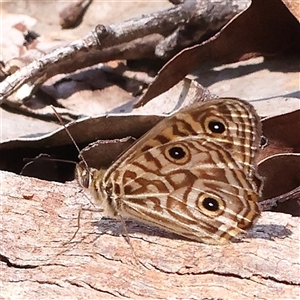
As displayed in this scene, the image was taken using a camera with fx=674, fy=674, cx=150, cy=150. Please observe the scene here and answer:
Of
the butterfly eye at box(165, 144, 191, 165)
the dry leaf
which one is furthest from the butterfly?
the dry leaf

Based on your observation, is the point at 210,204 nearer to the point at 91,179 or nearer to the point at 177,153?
the point at 177,153

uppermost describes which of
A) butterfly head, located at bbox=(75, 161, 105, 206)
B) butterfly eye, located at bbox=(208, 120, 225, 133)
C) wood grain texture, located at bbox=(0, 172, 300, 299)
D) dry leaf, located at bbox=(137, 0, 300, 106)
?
dry leaf, located at bbox=(137, 0, 300, 106)

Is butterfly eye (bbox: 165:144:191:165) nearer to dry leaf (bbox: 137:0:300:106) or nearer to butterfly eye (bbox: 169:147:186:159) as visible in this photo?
butterfly eye (bbox: 169:147:186:159)

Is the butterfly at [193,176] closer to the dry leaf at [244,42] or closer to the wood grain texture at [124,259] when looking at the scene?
the wood grain texture at [124,259]

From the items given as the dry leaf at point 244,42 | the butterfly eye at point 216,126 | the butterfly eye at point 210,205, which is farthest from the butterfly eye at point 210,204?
the dry leaf at point 244,42

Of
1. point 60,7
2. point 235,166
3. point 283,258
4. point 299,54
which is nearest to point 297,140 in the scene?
point 235,166

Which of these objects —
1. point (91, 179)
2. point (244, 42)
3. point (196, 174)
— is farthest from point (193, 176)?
point (244, 42)

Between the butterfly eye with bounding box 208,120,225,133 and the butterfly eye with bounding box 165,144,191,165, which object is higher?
the butterfly eye with bounding box 208,120,225,133
